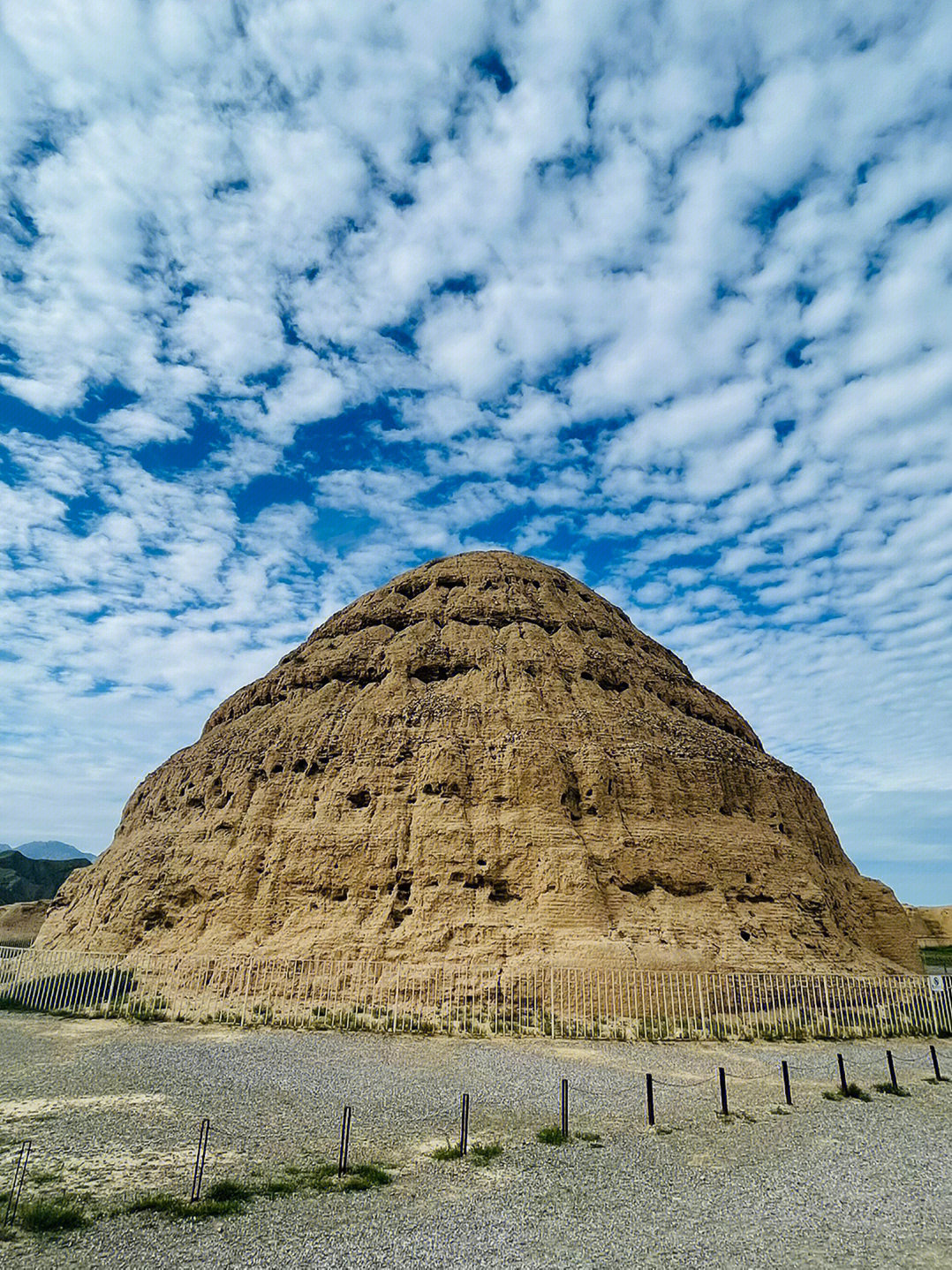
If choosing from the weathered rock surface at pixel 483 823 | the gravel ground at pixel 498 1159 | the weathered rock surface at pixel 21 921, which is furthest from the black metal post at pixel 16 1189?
the weathered rock surface at pixel 21 921

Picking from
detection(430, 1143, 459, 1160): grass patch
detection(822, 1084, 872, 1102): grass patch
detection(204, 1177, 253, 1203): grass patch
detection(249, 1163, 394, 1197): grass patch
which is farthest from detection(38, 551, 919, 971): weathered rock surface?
detection(204, 1177, 253, 1203): grass patch

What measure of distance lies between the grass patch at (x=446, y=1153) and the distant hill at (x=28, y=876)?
7854 cm

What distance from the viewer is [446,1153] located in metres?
→ 9.45

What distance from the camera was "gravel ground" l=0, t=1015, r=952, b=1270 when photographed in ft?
23.1

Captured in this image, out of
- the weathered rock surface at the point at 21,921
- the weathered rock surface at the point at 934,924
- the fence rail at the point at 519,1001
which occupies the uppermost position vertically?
the weathered rock surface at the point at 934,924

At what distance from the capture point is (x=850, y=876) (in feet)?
107

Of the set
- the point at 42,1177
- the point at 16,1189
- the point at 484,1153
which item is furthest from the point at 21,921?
the point at 484,1153

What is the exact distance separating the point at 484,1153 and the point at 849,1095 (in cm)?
736

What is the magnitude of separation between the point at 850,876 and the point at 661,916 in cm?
1391

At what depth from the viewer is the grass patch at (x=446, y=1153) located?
940cm

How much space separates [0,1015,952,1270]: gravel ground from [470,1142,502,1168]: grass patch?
160 mm

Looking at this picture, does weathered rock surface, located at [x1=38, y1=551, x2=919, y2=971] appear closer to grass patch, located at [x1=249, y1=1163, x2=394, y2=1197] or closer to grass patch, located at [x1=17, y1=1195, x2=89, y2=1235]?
grass patch, located at [x1=249, y1=1163, x2=394, y2=1197]

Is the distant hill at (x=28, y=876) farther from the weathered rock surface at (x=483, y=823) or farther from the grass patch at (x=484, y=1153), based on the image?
the grass patch at (x=484, y=1153)

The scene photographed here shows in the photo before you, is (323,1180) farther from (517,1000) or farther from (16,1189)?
(517,1000)
